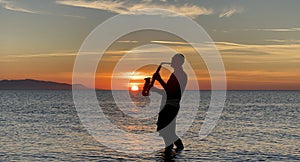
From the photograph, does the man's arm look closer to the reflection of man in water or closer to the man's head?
the reflection of man in water

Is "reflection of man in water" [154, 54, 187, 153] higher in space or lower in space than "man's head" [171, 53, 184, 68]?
lower

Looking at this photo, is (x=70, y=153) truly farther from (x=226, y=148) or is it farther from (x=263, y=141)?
(x=263, y=141)

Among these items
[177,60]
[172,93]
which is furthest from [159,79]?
[177,60]

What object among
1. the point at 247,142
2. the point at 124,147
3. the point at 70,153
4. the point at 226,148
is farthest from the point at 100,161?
the point at 247,142

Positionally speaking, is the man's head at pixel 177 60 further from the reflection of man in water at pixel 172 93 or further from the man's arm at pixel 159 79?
the man's arm at pixel 159 79

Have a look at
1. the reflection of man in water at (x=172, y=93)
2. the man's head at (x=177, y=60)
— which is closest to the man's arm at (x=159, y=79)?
the reflection of man in water at (x=172, y=93)

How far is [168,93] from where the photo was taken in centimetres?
1702

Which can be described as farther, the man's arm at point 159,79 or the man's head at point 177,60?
the man's head at point 177,60

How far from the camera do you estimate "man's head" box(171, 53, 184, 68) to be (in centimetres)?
1689

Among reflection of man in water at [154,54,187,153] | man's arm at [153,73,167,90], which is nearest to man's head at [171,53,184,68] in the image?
reflection of man in water at [154,54,187,153]

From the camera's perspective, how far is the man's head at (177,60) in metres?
16.9

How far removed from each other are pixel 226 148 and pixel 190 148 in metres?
1.90

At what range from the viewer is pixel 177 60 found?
17000mm

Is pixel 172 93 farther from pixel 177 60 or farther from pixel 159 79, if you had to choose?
pixel 177 60
